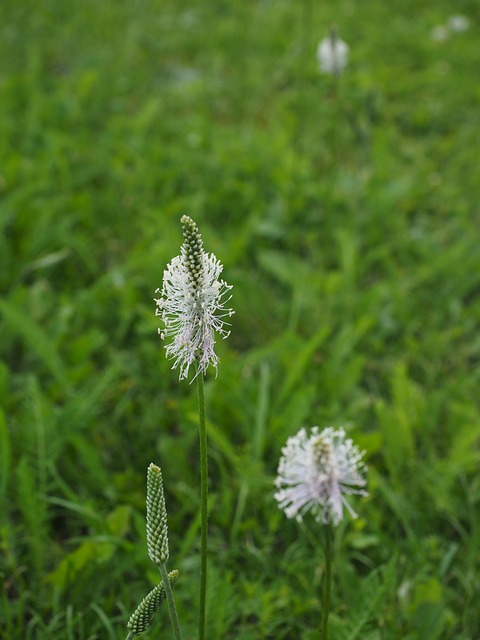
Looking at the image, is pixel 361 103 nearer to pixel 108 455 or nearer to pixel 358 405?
pixel 358 405

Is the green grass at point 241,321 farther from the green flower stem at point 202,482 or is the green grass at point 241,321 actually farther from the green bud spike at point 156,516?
the green bud spike at point 156,516

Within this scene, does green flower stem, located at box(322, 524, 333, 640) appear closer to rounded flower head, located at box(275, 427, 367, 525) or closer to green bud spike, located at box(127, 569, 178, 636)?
rounded flower head, located at box(275, 427, 367, 525)

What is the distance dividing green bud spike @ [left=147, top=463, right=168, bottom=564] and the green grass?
1.96 ft

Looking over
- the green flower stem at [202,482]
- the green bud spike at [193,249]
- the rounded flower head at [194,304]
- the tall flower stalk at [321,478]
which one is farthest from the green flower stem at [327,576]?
the green bud spike at [193,249]

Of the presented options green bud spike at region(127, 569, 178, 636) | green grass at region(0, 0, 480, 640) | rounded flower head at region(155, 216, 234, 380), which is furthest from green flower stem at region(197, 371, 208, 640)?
green grass at region(0, 0, 480, 640)

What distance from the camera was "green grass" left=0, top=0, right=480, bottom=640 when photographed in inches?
76.9

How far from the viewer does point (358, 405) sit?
2510 mm

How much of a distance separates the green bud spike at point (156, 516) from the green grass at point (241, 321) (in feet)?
1.96

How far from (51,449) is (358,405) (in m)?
1.01

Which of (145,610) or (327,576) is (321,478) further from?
(145,610)

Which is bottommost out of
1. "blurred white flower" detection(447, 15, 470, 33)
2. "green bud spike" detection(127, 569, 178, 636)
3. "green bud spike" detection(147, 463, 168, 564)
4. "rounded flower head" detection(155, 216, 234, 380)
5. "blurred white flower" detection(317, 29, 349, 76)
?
"green bud spike" detection(127, 569, 178, 636)

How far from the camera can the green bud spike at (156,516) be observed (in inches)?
45.4

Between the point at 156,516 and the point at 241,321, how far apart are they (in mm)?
1867

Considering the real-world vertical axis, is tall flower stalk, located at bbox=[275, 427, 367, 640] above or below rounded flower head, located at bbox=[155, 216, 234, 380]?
below
